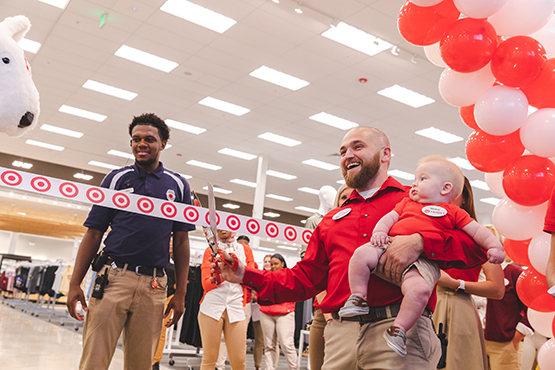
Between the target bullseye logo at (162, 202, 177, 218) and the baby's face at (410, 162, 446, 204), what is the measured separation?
4.27ft

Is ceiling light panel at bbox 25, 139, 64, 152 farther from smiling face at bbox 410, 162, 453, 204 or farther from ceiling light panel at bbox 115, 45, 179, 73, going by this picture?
smiling face at bbox 410, 162, 453, 204

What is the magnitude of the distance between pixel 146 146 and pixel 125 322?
896 mm

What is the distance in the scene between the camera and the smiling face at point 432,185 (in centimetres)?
175

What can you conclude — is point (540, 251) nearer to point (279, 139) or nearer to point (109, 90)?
point (109, 90)

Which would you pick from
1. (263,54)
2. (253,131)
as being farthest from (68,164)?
(263,54)

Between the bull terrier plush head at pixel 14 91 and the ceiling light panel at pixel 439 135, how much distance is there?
931 cm

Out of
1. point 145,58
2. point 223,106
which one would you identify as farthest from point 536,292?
point 223,106

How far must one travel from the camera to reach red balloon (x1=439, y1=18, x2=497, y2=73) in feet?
8.68

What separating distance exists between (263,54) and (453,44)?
5.46m

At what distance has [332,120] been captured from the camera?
1032cm

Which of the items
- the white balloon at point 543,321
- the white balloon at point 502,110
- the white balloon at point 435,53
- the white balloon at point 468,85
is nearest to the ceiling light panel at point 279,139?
the white balloon at point 435,53

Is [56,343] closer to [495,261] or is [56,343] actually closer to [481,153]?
[481,153]

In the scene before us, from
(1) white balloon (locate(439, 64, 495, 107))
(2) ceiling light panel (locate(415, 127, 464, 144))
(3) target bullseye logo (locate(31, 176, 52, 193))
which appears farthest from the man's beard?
(2) ceiling light panel (locate(415, 127, 464, 144))

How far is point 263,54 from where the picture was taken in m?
7.87
